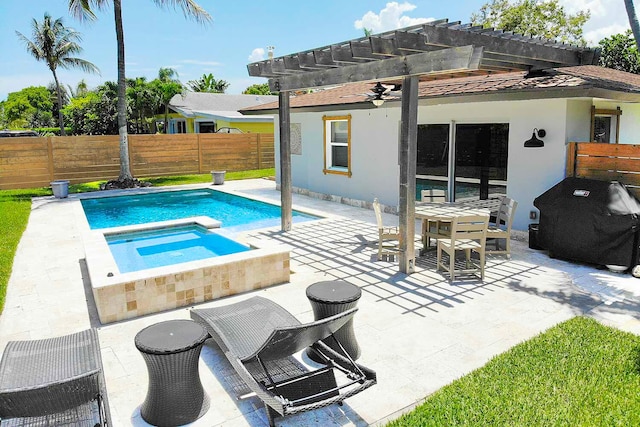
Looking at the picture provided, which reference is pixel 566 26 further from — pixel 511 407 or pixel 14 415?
pixel 14 415

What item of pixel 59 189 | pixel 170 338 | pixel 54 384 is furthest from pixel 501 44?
pixel 59 189

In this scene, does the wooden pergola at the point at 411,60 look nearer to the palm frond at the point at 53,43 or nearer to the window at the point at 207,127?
the palm frond at the point at 53,43

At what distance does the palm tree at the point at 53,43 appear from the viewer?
1221 inches

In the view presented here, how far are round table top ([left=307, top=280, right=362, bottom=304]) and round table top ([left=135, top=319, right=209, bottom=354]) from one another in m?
1.31

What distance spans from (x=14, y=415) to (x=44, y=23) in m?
34.5

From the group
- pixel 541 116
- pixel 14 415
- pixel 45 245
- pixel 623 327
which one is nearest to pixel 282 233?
pixel 45 245

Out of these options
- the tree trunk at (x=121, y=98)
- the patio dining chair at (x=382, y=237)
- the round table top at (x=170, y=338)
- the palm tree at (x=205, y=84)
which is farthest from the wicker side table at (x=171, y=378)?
the palm tree at (x=205, y=84)

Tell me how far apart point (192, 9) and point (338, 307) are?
18.5 metres

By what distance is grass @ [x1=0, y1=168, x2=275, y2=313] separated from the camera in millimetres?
9031

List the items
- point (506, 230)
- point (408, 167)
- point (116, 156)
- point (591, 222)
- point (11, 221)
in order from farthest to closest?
point (116, 156), point (11, 221), point (506, 230), point (591, 222), point (408, 167)

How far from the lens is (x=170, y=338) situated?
4211 mm

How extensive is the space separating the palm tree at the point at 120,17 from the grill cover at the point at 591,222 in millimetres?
16234

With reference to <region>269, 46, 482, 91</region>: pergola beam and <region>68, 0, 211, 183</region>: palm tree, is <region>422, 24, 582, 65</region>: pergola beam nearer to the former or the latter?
<region>269, 46, 482, 91</region>: pergola beam

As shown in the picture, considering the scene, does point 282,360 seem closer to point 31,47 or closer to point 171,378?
point 171,378
